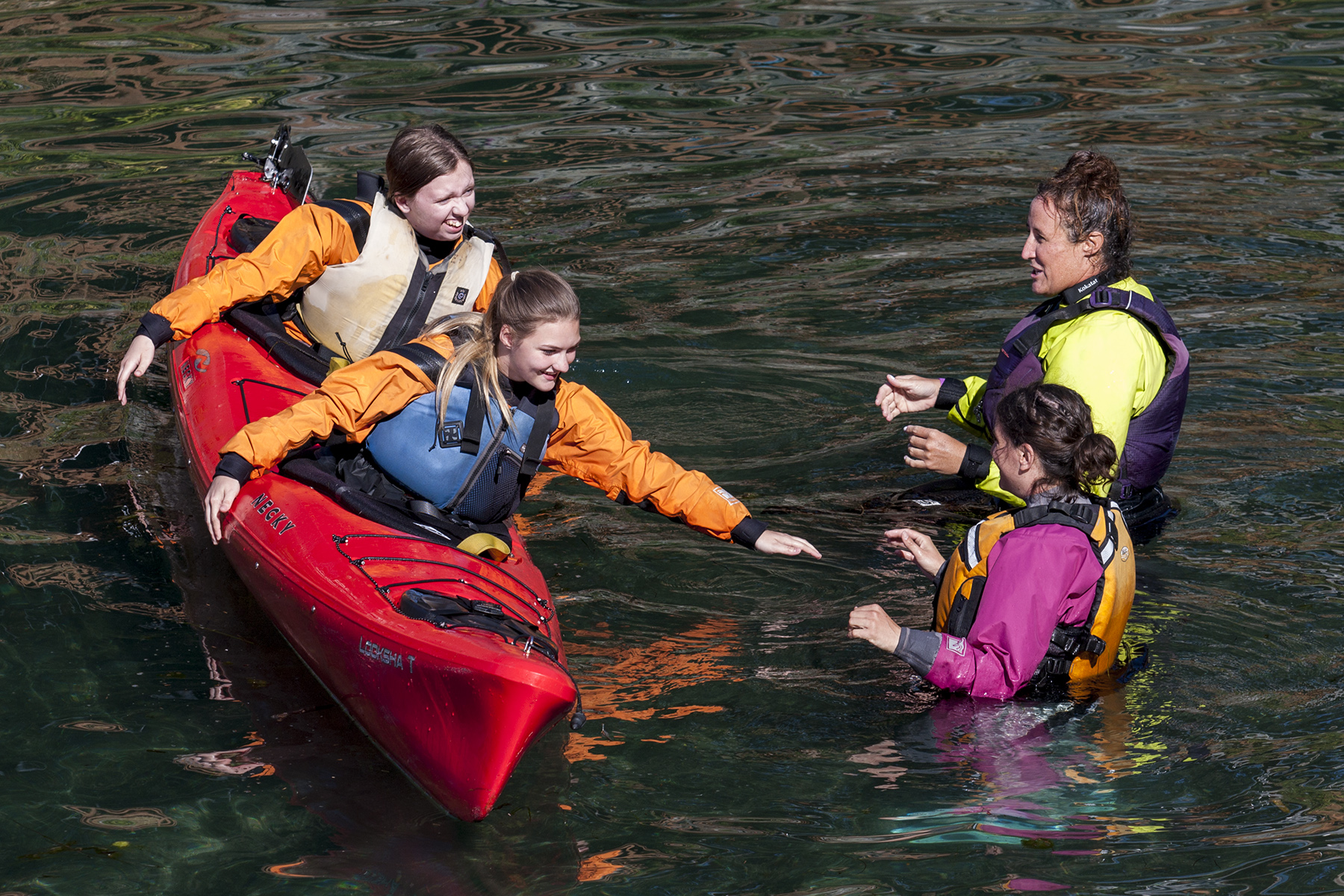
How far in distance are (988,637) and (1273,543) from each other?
6.31ft

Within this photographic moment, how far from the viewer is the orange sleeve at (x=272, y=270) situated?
4539 mm

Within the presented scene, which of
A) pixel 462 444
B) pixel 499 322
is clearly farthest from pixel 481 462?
pixel 499 322

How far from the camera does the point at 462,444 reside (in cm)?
392

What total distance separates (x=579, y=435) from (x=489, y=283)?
131 centimetres

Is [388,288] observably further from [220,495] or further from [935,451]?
[935,451]

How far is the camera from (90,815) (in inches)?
129

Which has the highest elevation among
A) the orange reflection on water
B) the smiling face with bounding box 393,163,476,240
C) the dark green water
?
the smiling face with bounding box 393,163,476,240

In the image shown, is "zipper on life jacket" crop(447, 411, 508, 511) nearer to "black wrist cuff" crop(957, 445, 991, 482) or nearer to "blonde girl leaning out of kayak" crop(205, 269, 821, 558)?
"blonde girl leaning out of kayak" crop(205, 269, 821, 558)

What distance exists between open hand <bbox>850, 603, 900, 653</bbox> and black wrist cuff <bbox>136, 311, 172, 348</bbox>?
2.59m

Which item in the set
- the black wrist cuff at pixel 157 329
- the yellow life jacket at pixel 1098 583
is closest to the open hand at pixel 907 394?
the yellow life jacket at pixel 1098 583

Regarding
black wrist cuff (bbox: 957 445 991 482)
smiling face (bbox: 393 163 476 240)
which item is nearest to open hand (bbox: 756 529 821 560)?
black wrist cuff (bbox: 957 445 991 482)

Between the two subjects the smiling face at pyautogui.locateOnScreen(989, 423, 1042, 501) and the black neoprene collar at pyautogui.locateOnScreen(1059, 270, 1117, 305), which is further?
the black neoprene collar at pyautogui.locateOnScreen(1059, 270, 1117, 305)

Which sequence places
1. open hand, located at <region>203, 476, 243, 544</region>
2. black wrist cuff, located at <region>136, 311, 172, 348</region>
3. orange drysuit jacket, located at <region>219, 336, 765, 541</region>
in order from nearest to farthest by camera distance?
open hand, located at <region>203, 476, 243, 544</region>, orange drysuit jacket, located at <region>219, 336, 765, 541</region>, black wrist cuff, located at <region>136, 311, 172, 348</region>

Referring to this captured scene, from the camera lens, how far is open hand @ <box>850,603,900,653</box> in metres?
3.38
